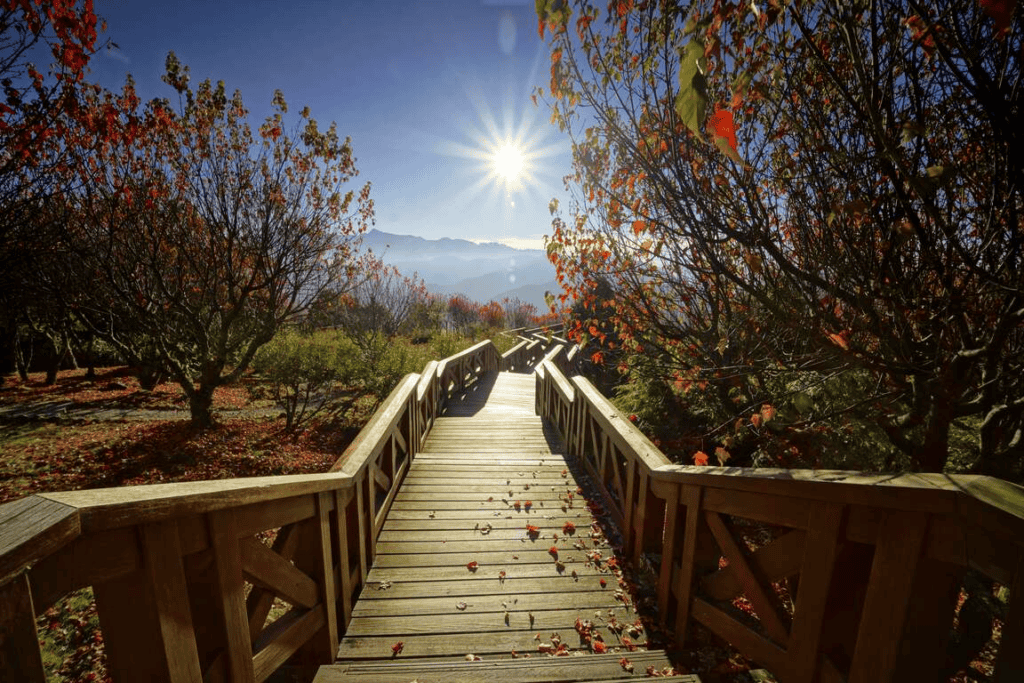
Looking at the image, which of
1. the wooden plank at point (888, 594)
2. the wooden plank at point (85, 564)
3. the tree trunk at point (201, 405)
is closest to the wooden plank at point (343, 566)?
the wooden plank at point (85, 564)

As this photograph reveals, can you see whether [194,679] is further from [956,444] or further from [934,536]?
[956,444]

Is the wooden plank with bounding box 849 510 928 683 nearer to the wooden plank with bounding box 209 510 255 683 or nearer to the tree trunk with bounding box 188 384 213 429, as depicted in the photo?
the wooden plank with bounding box 209 510 255 683

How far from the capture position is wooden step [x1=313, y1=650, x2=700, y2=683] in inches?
89.6

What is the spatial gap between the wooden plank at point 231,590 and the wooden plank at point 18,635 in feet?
Result: 2.17

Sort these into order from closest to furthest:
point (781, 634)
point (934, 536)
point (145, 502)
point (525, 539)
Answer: point (145, 502) < point (934, 536) < point (781, 634) < point (525, 539)

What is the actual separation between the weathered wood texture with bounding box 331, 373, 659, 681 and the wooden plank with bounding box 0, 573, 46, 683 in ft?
5.64

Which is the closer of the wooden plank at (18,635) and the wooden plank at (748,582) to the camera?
the wooden plank at (18,635)

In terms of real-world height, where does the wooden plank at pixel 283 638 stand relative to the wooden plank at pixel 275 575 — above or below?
below

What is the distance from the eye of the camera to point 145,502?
133 centimetres

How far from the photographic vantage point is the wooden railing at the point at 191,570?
3.38 ft

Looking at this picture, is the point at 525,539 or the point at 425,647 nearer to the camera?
the point at 425,647

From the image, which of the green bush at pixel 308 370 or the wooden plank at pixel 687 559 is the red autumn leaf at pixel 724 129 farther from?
the green bush at pixel 308 370

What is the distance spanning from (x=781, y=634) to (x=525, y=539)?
215 centimetres

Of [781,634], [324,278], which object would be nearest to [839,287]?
[781,634]
